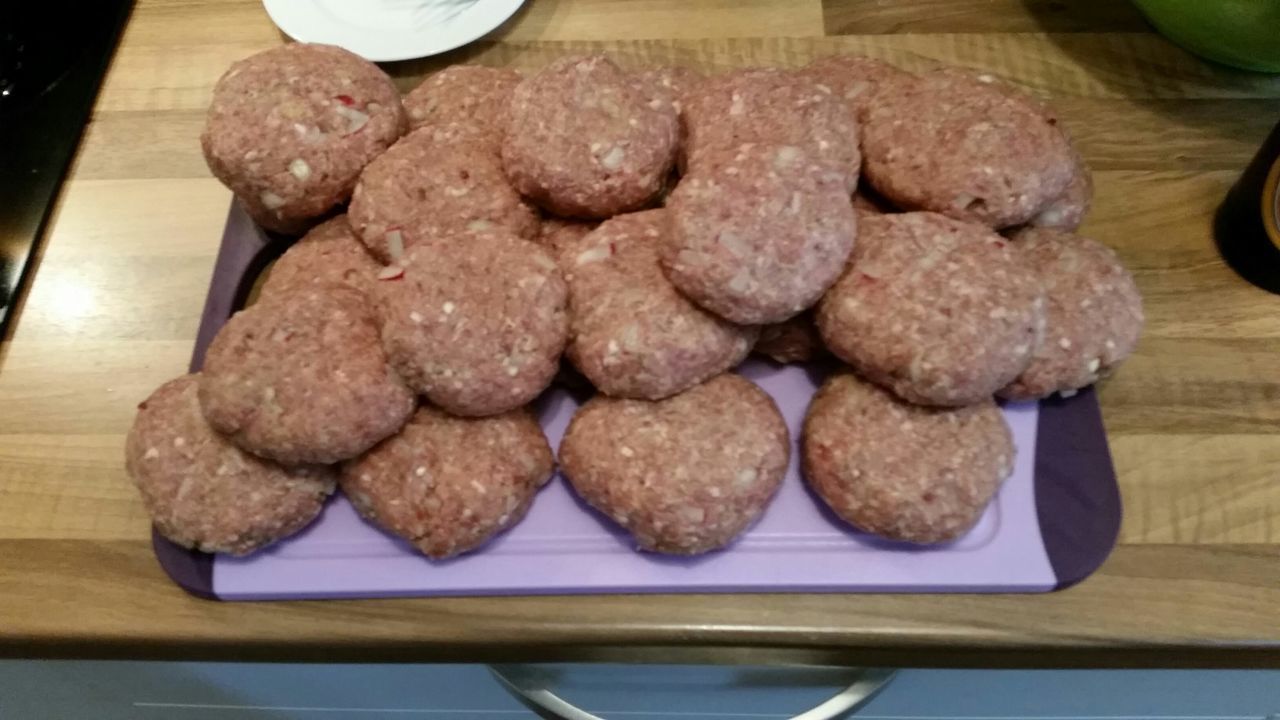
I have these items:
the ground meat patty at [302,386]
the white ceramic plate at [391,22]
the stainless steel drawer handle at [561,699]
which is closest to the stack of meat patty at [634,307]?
the ground meat patty at [302,386]

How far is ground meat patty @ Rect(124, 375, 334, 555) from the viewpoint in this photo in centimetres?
90

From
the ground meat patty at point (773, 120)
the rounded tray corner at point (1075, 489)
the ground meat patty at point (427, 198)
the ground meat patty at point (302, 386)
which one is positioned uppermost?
the ground meat patty at point (773, 120)

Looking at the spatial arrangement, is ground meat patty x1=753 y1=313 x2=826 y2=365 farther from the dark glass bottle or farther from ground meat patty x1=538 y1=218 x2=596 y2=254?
the dark glass bottle

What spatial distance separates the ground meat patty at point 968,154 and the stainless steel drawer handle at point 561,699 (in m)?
0.53

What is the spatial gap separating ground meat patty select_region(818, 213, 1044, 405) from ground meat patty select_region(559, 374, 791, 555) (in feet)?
0.44

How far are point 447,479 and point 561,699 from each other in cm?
39

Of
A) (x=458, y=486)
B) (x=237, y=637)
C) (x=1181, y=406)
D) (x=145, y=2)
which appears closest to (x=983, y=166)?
(x=1181, y=406)

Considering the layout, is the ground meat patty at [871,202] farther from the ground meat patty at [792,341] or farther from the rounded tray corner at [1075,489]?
the rounded tray corner at [1075,489]

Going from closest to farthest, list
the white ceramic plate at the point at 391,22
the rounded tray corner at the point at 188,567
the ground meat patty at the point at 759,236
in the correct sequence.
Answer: the ground meat patty at the point at 759,236 → the rounded tray corner at the point at 188,567 → the white ceramic plate at the point at 391,22

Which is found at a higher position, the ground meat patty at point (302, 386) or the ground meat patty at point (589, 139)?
the ground meat patty at point (589, 139)

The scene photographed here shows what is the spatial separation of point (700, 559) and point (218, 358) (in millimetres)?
531

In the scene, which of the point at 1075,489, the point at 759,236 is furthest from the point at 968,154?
the point at 1075,489

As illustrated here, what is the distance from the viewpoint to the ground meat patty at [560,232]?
980mm

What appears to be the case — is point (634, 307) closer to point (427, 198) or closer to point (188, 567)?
point (427, 198)
